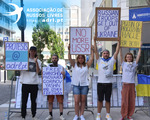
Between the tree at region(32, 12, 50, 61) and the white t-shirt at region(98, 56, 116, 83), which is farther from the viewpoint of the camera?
the tree at region(32, 12, 50, 61)

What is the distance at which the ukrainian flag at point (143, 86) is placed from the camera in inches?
230

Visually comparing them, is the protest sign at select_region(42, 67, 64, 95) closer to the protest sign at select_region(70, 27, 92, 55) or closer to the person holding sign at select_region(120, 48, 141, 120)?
the protest sign at select_region(70, 27, 92, 55)

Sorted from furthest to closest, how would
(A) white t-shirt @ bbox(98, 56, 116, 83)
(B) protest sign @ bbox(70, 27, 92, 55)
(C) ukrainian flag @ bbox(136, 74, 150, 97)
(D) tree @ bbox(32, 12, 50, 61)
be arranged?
(D) tree @ bbox(32, 12, 50, 61) → (C) ukrainian flag @ bbox(136, 74, 150, 97) → (B) protest sign @ bbox(70, 27, 92, 55) → (A) white t-shirt @ bbox(98, 56, 116, 83)

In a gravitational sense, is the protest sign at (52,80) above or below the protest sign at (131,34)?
below

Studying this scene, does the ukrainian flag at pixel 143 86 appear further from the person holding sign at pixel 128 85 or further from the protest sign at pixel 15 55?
the protest sign at pixel 15 55

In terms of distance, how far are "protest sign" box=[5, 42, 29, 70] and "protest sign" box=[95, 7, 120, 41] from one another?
199 cm

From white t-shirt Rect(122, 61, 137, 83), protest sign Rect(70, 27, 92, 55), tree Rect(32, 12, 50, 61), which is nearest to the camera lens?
white t-shirt Rect(122, 61, 137, 83)

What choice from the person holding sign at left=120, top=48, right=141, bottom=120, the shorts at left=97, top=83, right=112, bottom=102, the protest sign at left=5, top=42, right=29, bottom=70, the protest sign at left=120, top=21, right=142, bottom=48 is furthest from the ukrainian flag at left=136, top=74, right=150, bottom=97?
the protest sign at left=5, top=42, right=29, bottom=70

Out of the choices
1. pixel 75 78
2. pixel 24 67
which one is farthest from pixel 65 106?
pixel 24 67

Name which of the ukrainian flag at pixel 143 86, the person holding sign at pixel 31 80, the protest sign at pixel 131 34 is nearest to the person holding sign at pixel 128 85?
the protest sign at pixel 131 34

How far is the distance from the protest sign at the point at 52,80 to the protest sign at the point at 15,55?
0.66 metres

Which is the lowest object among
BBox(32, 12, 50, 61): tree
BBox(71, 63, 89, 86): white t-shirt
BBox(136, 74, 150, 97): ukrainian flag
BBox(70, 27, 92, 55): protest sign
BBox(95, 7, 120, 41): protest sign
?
BBox(136, 74, 150, 97): ukrainian flag

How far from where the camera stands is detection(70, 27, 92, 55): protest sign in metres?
5.39

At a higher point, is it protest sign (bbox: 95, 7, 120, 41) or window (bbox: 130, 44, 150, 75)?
protest sign (bbox: 95, 7, 120, 41)
